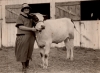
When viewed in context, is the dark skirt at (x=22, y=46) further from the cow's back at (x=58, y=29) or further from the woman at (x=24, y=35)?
the cow's back at (x=58, y=29)

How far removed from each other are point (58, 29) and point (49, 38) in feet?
2.36

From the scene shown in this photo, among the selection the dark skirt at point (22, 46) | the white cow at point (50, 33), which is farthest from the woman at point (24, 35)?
the white cow at point (50, 33)

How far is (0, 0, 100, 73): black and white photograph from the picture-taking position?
614 centimetres

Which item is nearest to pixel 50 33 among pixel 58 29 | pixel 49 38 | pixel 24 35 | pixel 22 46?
pixel 49 38

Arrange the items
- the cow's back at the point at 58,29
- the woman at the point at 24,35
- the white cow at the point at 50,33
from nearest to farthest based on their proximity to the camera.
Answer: the woman at the point at 24,35, the white cow at the point at 50,33, the cow's back at the point at 58,29

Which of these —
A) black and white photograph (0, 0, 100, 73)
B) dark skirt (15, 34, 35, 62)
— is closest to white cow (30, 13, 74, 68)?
black and white photograph (0, 0, 100, 73)

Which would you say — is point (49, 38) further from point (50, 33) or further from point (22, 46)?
point (22, 46)

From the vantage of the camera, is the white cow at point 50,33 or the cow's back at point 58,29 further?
the cow's back at point 58,29

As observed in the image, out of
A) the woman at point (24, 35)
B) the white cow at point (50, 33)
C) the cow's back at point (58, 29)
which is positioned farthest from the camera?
the cow's back at point (58, 29)

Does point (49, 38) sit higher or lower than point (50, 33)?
lower

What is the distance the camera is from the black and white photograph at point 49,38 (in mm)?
6145

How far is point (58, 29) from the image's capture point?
774 centimetres

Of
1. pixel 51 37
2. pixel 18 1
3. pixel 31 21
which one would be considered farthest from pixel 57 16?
pixel 31 21

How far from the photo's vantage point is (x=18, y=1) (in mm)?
11914
